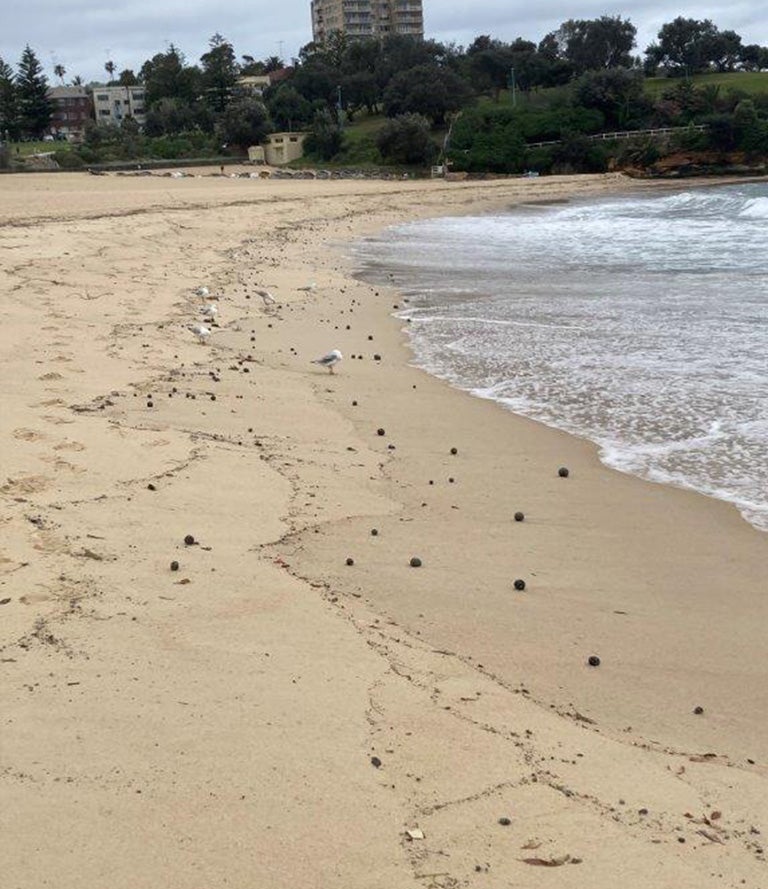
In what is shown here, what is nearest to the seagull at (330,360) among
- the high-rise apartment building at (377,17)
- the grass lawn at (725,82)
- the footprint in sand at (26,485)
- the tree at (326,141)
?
the footprint in sand at (26,485)

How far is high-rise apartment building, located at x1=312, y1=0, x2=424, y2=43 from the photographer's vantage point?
161 m

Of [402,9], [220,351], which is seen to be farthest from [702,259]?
[402,9]

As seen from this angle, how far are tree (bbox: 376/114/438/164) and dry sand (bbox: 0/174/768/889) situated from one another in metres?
60.0

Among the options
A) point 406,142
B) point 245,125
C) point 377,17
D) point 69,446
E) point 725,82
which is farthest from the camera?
point 377,17

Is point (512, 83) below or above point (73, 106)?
below

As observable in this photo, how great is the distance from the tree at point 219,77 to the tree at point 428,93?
17257 mm

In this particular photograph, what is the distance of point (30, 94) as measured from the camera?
88062 mm

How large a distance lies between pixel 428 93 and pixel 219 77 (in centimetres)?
2350

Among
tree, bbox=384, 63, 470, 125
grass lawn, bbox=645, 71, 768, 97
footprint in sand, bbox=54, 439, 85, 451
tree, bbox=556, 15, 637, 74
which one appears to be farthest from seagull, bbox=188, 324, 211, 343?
tree, bbox=556, 15, 637, 74

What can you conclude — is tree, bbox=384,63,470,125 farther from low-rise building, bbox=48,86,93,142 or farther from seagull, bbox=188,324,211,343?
low-rise building, bbox=48,86,93,142

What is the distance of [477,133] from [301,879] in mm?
70464

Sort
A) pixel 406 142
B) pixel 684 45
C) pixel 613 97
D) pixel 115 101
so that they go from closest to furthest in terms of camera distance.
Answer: pixel 406 142 → pixel 613 97 → pixel 684 45 → pixel 115 101

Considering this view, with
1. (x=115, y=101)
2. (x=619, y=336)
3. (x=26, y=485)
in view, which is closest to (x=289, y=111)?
(x=115, y=101)

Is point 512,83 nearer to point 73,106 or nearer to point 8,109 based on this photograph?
point 8,109
